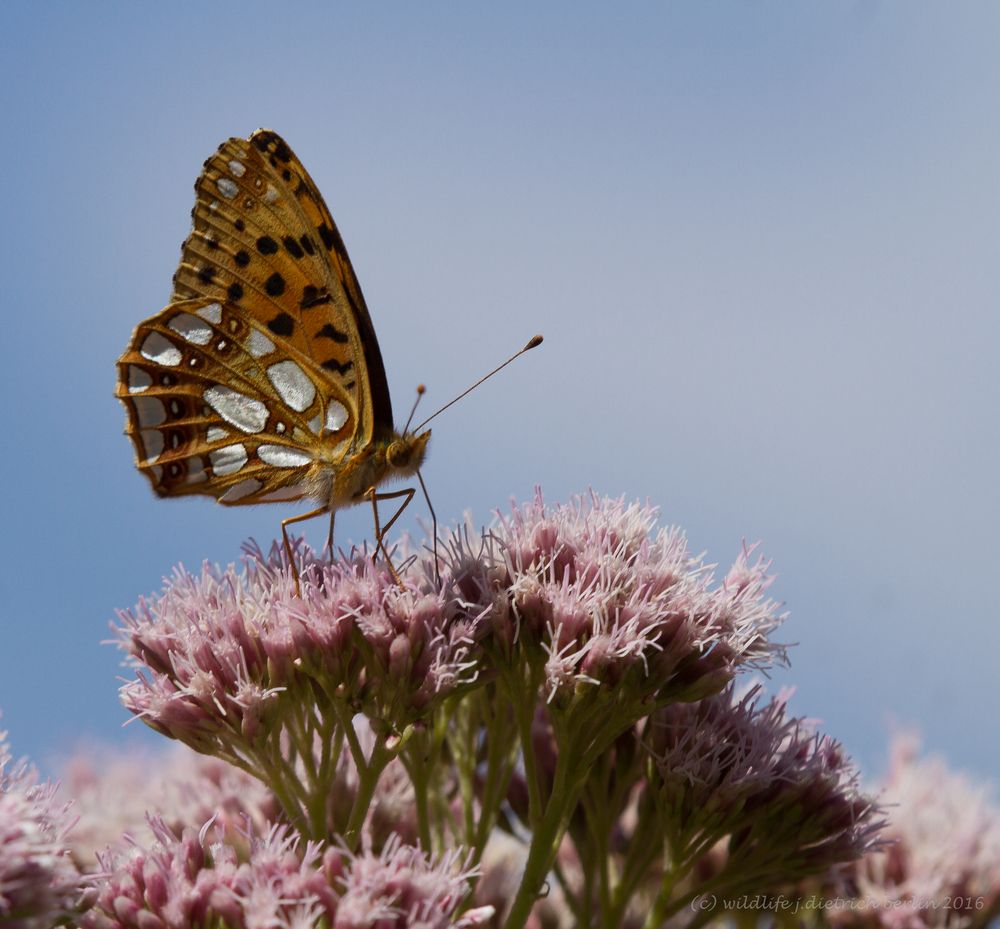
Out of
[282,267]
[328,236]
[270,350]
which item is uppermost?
[328,236]

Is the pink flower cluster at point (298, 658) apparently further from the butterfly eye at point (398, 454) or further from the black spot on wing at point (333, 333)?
the black spot on wing at point (333, 333)

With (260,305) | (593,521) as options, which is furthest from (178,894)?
(260,305)

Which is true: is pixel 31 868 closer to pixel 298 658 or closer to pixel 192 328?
pixel 298 658

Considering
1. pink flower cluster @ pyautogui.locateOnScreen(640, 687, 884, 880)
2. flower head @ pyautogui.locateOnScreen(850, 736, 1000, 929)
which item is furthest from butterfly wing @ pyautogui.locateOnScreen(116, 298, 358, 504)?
flower head @ pyautogui.locateOnScreen(850, 736, 1000, 929)

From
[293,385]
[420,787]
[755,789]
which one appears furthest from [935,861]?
[293,385]

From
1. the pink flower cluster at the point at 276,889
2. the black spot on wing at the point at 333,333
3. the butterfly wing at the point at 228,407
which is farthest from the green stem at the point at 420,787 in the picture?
the black spot on wing at the point at 333,333

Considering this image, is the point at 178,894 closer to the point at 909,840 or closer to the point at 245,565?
the point at 245,565

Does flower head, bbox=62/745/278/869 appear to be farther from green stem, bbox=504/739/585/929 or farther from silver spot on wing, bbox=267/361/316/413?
silver spot on wing, bbox=267/361/316/413
